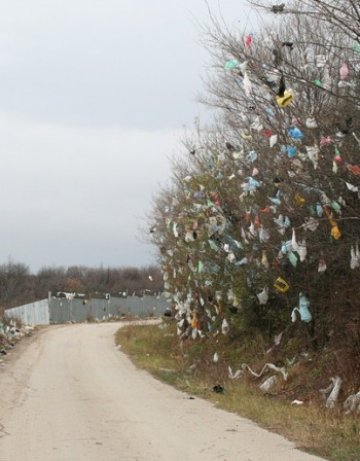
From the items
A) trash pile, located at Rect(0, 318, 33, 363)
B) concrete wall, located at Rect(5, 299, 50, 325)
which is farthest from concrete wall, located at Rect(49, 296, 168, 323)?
trash pile, located at Rect(0, 318, 33, 363)

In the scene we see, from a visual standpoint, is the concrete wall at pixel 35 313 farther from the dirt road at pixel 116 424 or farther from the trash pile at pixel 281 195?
the dirt road at pixel 116 424

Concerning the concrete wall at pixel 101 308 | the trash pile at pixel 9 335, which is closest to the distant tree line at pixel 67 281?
the concrete wall at pixel 101 308

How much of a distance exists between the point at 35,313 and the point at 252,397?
168 feet

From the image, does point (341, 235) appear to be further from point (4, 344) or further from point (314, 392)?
point (4, 344)

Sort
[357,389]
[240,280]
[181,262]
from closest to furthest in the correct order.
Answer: [357,389], [240,280], [181,262]

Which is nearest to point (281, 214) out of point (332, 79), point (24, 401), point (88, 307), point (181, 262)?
point (332, 79)

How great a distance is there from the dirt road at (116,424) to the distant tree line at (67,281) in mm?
83213

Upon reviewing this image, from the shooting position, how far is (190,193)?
2273cm

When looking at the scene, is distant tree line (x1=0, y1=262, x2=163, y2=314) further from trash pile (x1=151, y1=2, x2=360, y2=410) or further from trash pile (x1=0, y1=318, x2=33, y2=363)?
trash pile (x1=151, y1=2, x2=360, y2=410)

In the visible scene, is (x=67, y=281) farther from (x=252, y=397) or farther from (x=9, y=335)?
(x=252, y=397)

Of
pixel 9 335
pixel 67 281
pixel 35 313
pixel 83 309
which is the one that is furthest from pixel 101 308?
pixel 67 281

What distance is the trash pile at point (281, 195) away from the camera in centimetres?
1234

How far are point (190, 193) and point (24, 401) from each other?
1116 cm

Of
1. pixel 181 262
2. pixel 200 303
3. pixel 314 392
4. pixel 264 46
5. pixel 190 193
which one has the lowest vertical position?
pixel 314 392
